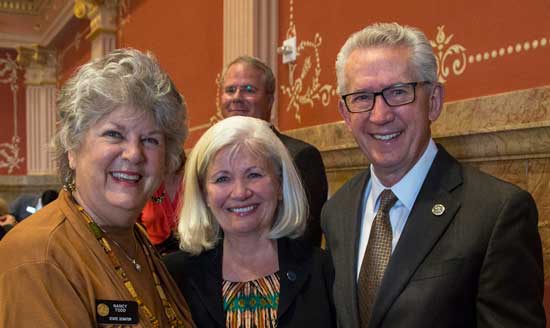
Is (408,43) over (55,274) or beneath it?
over

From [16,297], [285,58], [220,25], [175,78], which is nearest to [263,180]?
[16,297]

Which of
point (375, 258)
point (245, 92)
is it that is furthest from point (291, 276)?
point (245, 92)

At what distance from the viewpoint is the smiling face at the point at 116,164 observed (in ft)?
4.63

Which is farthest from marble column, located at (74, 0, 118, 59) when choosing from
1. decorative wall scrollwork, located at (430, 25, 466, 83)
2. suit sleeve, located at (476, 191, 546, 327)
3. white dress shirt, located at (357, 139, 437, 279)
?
suit sleeve, located at (476, 191, 546, 327)

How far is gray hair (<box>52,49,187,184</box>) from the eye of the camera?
1.40 meters

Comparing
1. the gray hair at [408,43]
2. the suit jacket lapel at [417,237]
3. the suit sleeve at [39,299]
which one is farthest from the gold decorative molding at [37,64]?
the suit jacket lapel at [417,237]

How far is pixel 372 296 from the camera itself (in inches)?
59.2

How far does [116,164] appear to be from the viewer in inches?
56.1

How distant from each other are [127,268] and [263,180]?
504 mm

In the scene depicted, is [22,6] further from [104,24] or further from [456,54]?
[456,54]

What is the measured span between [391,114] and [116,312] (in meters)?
0.88

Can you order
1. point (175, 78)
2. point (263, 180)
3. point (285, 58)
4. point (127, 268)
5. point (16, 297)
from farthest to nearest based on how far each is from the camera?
point (175, 78) < point (285, 58) < point (263, 180) < point (127, 268) < point (16, 297)

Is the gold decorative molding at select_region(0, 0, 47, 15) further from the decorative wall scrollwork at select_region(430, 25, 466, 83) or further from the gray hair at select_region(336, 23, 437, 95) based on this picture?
the gray hair at select_region(336, 23, 437, 95)

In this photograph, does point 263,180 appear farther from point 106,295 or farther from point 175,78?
point 175,78
